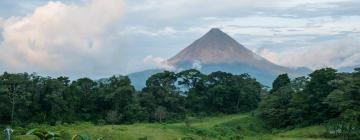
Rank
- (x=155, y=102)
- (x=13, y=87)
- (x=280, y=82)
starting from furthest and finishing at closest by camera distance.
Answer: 1. (x=280, y=82)
2. (x=155, y=102)
3. (x=13, y=87)

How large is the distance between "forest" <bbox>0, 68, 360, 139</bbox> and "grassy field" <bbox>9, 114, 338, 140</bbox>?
190cm

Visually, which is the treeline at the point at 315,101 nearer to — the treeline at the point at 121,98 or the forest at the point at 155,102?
the forest at the point at 155,102

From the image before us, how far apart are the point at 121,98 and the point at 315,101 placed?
16.9 metres

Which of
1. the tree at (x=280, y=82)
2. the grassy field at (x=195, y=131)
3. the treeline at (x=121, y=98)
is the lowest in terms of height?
the grassy field at (x=195, y=131)

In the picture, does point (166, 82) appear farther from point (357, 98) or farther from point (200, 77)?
point (357, 98)

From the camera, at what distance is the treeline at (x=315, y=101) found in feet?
152

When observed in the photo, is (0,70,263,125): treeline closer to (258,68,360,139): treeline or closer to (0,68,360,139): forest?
(0,68,360,139): forest

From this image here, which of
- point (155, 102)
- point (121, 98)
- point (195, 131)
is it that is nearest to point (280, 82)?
point (155, 102)

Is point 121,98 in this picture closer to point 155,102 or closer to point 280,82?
point 155,102

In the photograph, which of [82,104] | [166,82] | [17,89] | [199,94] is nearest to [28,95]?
[17,89]

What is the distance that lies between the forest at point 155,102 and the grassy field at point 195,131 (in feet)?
6.23

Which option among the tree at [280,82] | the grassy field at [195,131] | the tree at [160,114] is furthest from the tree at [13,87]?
the tree at [280,82]

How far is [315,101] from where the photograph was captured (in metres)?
50.8

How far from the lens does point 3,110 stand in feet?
154
